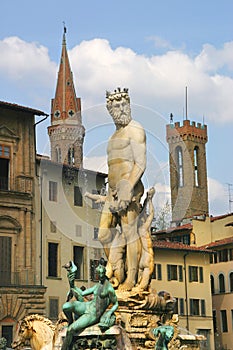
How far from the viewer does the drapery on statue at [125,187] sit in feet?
47.5

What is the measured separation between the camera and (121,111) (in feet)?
49.0

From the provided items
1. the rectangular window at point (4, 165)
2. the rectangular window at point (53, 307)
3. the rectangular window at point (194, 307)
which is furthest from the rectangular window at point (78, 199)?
the rectangular window at point (194, 307)

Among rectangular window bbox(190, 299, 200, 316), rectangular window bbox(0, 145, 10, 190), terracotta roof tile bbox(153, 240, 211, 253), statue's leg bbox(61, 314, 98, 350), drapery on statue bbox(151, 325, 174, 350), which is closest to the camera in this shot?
drapery on statue bbox(151, 325, 174, 350)

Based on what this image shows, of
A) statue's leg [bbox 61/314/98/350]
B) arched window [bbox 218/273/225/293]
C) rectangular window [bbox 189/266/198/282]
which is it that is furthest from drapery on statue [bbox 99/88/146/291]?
arched window [bbox 218/273/225/293]

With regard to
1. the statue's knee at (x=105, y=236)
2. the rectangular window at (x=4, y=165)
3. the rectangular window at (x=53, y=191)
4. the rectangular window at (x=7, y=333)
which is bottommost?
the rectangular window at (x=7, y=333)

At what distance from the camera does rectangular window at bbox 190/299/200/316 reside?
5997cm

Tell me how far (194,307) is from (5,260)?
18941mm

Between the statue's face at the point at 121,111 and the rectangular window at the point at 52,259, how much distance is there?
36.1 m

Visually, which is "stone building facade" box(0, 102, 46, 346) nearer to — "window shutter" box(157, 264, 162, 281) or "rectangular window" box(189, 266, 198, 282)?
"window shutter" box(157, 264, 162, 281)

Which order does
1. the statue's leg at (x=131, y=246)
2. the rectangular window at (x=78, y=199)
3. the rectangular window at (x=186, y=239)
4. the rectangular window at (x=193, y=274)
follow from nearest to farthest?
the statue's leg at (x=131, y=246)
the rectangular window at (x=78, y=199)
the rectangular window at (x=193, y=274)
the rectangular window at (x=186, y=239)

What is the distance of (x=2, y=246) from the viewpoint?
158ft

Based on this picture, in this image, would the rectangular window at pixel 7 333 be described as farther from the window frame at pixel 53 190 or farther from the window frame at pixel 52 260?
the window frame at pixel 53 190

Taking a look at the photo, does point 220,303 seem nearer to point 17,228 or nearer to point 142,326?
point 17,228

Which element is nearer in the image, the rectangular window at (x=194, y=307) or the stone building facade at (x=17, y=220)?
the stone building facade at (x=17, y=220)
